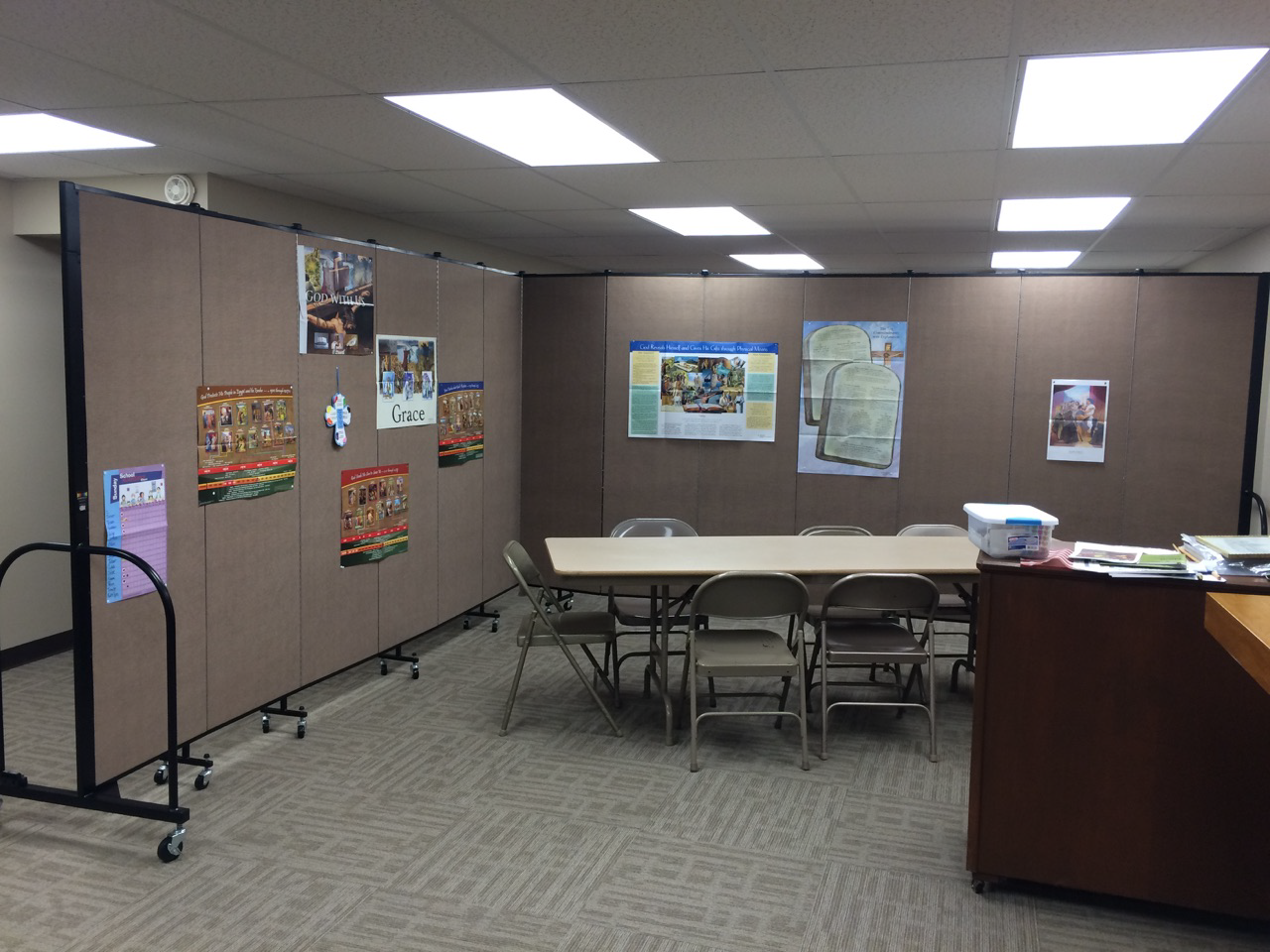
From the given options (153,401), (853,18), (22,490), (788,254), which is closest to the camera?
(853,18)

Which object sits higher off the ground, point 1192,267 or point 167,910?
point 1192,267

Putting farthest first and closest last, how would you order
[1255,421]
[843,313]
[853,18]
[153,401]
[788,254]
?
[788,254] < [843,313] < [1255,421] < [153,401] < [853,18]

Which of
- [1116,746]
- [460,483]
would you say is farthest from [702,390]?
[1116,746]

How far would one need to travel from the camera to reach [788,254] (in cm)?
844

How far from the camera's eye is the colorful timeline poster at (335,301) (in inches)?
184

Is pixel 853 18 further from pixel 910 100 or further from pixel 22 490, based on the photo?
pixel 22 490

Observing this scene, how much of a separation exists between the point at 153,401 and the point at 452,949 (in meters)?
2.40

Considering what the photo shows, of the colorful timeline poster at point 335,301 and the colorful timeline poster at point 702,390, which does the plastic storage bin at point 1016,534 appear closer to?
the colorful timeline poster at point 335,301

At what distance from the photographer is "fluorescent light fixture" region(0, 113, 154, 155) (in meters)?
4.06

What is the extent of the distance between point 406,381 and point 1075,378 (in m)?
4.36

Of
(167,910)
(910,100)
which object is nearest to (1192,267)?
(910,100)

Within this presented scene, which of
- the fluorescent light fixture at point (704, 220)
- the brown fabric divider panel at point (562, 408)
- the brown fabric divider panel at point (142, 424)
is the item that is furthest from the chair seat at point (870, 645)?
the brown fabric divider panel at point (142, 424)

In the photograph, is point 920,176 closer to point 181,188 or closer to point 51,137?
point 181,188

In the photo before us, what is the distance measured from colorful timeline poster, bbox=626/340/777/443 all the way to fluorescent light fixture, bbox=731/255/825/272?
2.09m
